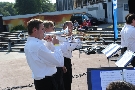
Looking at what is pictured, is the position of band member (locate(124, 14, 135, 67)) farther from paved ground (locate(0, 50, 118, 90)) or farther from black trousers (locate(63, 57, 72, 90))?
paved ground (locate(0, 50, 118, 90))

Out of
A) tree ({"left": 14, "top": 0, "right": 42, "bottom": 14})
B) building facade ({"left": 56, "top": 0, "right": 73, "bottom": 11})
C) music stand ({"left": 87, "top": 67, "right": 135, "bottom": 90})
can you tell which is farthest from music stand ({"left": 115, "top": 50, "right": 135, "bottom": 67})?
tree ({"left": 14, "top": 0, "right": 42, "bottom": 14})

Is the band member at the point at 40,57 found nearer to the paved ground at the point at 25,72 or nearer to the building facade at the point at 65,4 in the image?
the paved ground at the point at 25,72

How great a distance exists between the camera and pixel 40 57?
13.1 feet

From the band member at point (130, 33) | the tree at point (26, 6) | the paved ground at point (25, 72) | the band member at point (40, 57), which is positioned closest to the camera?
the band member at point (40, 57)

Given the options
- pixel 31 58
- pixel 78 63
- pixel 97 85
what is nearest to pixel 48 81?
pixel 31 58

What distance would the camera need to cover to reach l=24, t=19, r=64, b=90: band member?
156 inches

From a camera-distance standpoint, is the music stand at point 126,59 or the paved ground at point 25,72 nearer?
the music stand at point 126,59

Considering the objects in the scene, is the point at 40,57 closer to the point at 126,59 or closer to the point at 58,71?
the point at 58,71

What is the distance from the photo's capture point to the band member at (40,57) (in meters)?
3.96

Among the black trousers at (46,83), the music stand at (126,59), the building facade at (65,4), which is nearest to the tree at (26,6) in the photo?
the building facade at (65,4)

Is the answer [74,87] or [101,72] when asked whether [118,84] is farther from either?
[74,87]

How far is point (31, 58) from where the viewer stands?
4.05 metres

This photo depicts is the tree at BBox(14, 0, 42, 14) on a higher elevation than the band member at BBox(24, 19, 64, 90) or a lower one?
higher

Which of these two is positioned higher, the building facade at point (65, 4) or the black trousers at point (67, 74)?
the building facade at point (65, 4)
